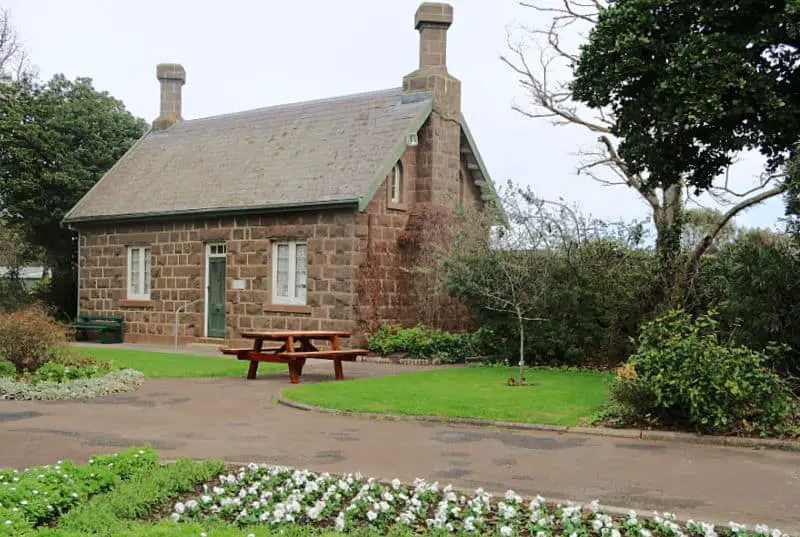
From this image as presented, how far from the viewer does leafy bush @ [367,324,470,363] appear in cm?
1941

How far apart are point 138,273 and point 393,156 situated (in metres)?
9.65

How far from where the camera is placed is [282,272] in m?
22.1

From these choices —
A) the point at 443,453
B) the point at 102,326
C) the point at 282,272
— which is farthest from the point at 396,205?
the point at 443,453

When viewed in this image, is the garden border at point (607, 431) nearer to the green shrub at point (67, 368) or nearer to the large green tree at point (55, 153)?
the green shrub at point (67, 368)

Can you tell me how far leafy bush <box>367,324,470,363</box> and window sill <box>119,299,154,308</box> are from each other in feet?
26.3

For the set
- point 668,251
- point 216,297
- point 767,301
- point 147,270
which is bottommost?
point 216,297

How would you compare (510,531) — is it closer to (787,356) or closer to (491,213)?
(787,356)

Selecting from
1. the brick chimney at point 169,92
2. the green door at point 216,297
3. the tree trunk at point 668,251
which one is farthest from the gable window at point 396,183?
the brick chimney at point 169,92

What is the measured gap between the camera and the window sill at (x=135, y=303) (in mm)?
25195

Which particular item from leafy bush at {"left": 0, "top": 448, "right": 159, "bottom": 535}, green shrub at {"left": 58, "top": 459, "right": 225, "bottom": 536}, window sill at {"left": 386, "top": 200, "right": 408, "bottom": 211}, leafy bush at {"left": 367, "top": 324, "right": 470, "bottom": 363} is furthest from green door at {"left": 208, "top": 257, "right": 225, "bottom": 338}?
green shrub at {"left": 58, "top": 459, "right": 225, "bottom": 536}

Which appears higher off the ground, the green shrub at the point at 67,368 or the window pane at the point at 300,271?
the window pane at the point at 300,271

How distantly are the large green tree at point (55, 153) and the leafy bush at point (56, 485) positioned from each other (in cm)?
2523

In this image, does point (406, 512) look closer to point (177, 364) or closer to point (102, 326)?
point (177, 364)

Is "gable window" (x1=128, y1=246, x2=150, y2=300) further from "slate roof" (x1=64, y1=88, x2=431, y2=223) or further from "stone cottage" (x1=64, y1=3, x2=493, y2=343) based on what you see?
"slate roof" (x1=64, y1=88, x2=431, y2=223)
